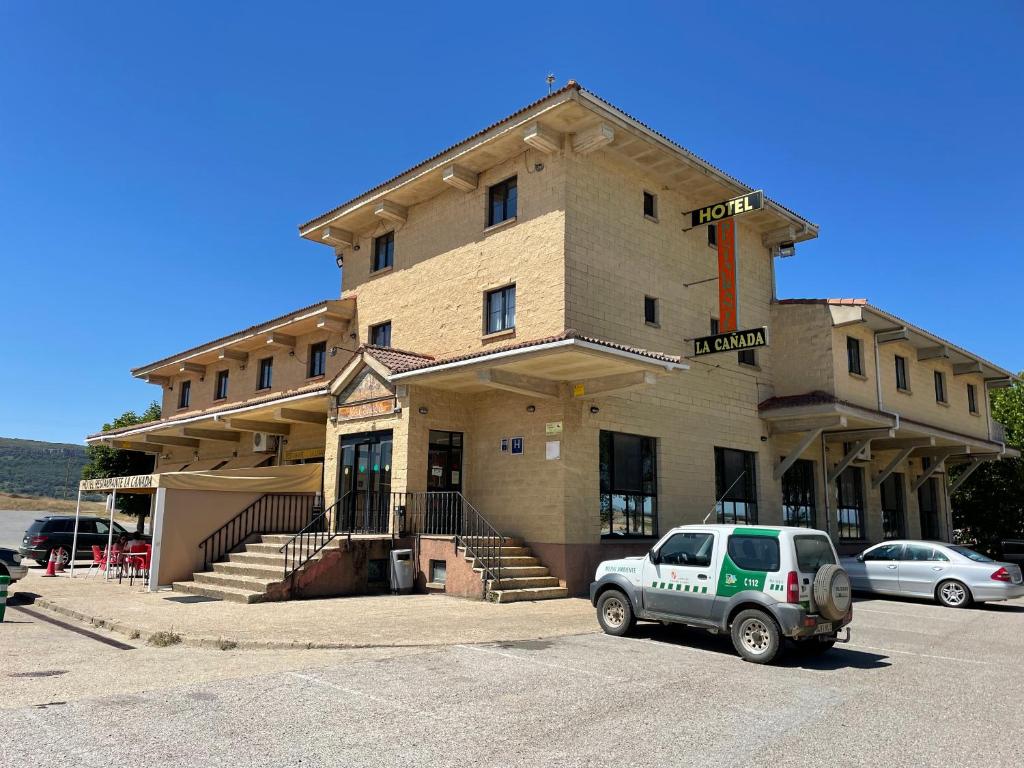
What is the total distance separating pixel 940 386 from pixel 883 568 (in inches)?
505

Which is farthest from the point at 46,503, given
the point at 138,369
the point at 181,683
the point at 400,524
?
the point at 181,683

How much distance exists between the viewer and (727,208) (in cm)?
1847

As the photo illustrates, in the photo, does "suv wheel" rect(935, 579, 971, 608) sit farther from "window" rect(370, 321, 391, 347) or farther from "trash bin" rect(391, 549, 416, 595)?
"window" rect(370, 321, 391, 347)

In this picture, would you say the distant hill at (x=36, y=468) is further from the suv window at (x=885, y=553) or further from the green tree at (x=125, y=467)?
the suv window at (x=885, y=553)

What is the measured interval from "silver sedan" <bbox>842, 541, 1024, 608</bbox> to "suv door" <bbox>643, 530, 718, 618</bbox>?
29.0 ft

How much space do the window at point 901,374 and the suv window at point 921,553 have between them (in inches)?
341

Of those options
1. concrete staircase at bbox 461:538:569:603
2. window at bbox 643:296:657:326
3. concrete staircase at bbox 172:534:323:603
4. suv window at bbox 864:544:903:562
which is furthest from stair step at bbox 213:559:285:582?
suv window at bbox 864:544:903:562

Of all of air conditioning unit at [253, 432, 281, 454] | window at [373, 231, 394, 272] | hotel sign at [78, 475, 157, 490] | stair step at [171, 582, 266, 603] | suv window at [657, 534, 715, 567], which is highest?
window at [373, 231, 394, 272]

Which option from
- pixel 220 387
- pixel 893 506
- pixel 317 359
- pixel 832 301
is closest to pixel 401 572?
pixel 317 359

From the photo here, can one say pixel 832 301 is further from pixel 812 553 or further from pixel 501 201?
pixel 812 553

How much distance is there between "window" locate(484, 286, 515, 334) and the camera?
56.4 feet

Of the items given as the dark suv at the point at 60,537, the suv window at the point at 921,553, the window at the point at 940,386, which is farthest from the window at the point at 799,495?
the dark suv at the point at 60,537

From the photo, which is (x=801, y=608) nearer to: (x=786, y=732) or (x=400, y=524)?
(x=786, y=732)

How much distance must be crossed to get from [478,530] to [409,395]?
3330mm
